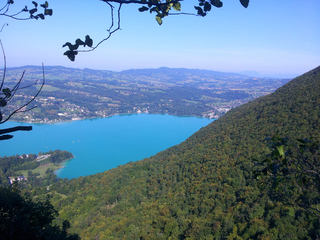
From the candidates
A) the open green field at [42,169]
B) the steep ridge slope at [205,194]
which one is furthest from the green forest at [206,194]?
the open green field at [42,169]

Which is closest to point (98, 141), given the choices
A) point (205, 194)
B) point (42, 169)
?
point (42, 169)

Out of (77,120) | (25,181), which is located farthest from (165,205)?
(77,120)

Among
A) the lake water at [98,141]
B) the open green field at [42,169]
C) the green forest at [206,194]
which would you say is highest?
the green forest at [206,194]

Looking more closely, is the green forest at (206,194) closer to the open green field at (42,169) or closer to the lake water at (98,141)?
the open green field at (42,169)

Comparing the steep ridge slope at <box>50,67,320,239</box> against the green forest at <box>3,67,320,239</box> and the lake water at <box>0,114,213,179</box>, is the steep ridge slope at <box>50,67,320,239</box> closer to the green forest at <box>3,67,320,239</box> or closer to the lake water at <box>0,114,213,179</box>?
the green forest at <box>3,67,320,239</box>

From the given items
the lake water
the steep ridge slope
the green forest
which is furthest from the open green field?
the green forest

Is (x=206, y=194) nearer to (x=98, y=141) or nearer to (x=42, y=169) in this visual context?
(x=42, y=169)
